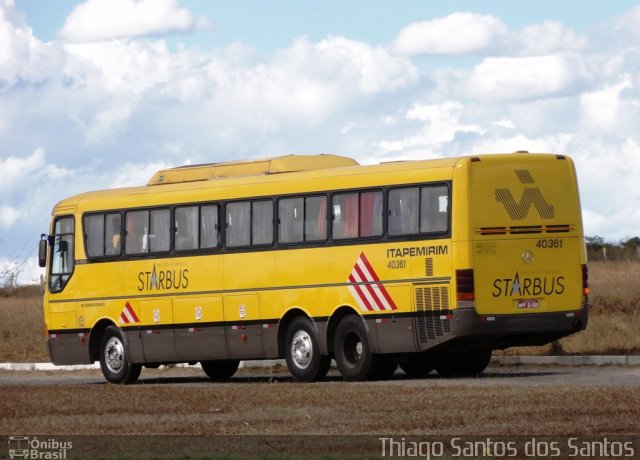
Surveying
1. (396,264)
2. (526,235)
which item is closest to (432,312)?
(396,264)

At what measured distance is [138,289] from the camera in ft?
98.1

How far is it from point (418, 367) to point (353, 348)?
6.53 ft

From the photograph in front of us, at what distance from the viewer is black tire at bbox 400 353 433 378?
1089 inches

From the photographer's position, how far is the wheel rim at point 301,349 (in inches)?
1056

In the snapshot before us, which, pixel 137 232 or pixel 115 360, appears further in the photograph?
pixel 115 360

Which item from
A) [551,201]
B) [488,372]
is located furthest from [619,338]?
[551,201]

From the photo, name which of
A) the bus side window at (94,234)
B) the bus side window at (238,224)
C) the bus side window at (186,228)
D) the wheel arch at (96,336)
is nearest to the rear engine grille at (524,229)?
the bus side window at (238,224)

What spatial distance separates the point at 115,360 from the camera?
30.1 m

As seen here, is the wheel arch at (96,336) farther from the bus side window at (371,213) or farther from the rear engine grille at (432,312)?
the rear engine grille at (432,312)

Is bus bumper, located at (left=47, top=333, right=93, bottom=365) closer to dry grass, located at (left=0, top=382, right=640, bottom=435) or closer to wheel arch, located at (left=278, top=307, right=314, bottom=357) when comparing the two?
wheel arch, located at (left=278, top=307, right=314, bottom=357)

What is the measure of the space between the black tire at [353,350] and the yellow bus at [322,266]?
0.03m

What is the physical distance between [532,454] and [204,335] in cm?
1525

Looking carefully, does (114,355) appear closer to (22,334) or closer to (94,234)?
(94,234)

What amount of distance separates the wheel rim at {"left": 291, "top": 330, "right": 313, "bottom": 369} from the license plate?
3.59 metres
